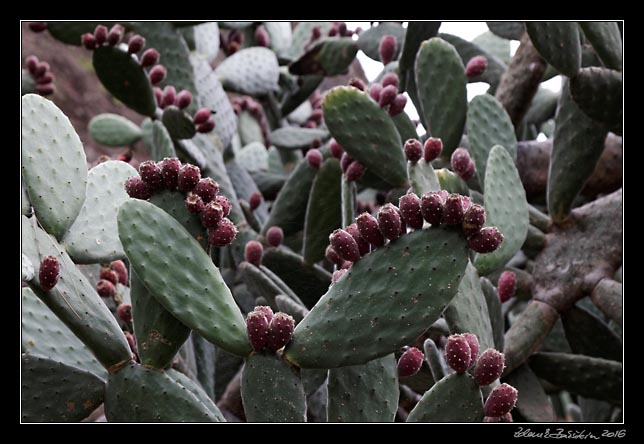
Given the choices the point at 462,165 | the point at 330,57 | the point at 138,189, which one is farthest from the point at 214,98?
the point at 138,189

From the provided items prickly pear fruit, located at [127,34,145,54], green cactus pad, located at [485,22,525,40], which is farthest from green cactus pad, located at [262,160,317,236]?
green cactus pad, located at [485,22,525,40]

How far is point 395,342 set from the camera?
1.20 meters

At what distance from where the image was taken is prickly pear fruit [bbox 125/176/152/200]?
131 cm

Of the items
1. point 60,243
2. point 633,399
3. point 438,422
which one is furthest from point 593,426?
point 60,243

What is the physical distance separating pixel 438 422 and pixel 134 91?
1608 mm

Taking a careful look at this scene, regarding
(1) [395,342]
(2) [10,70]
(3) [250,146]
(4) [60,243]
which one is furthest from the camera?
(3) [250,146]

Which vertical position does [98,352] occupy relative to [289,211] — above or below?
above

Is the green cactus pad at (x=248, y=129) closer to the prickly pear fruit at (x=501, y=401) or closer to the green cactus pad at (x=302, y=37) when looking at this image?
the green cactus pad at (x=302, y=37)

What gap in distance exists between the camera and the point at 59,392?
138 cm

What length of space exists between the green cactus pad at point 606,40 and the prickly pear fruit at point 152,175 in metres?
1.30

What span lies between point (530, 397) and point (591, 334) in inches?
12.4

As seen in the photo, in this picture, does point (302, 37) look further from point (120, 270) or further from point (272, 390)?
point (272, 390)

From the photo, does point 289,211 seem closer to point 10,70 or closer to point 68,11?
point 68,11

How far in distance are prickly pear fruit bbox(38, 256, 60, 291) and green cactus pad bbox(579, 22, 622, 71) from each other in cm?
147
